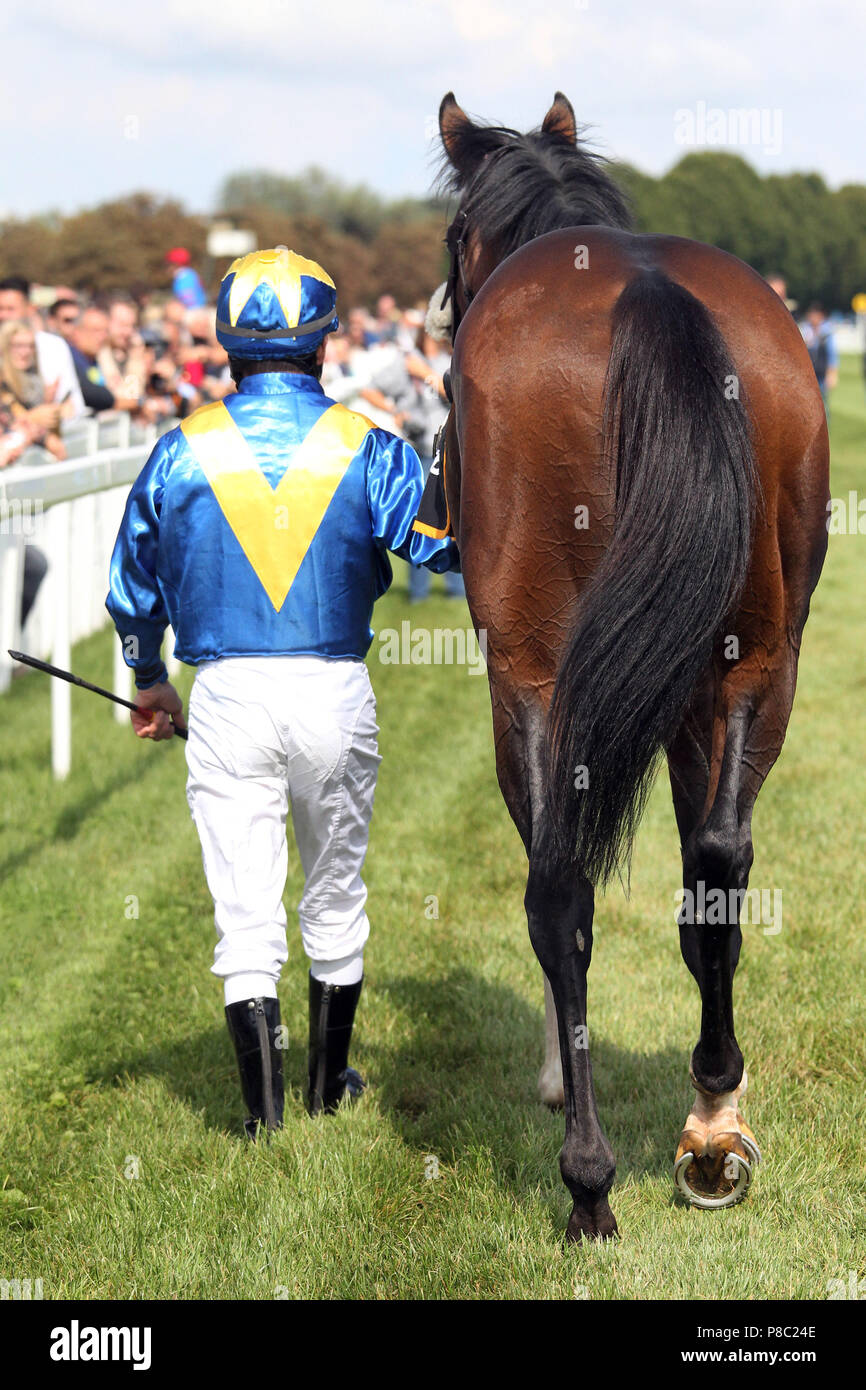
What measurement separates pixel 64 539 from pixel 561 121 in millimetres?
3509

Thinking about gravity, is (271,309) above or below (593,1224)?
above

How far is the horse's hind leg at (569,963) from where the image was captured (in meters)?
2.99

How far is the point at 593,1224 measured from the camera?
3.03 m

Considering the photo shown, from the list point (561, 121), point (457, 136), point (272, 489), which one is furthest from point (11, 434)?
point (272, 489)

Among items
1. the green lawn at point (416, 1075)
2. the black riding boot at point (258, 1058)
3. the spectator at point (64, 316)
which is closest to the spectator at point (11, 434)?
the green lawn at point (416, 1075)

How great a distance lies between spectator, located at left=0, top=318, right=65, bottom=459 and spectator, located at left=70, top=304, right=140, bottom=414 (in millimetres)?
964

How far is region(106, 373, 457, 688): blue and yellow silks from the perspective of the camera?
337 centimetres

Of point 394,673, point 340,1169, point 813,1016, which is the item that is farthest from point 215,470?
point 394,673

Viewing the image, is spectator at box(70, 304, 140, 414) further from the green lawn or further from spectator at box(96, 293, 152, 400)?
the green lawn

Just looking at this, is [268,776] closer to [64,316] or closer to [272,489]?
[272,489]

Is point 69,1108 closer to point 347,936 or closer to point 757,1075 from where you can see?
point 347,936

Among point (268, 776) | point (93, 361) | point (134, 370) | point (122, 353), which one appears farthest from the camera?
point (122, 353)

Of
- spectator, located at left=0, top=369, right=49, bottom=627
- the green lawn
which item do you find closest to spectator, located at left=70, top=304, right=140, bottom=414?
spectator, located at left=0, top=369, right=49, bottom=627
